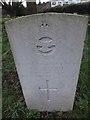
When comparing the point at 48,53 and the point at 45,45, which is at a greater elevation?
the point at 45,45

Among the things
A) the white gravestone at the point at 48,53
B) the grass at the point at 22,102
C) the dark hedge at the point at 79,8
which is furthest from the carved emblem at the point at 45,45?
the dark hedge at the point at 79,8

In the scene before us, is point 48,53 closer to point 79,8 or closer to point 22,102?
point 22,102

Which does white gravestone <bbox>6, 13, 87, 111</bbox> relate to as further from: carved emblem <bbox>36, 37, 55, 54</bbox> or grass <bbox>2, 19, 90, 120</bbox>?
grass <bbox>2, 19, 90, 120</bbox>

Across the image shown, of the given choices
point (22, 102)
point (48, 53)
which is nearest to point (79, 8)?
point (22, 102)

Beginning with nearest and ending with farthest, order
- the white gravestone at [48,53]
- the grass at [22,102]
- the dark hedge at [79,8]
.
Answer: the white gravestone at [48,53]
the grass at [22,102]
the dark hedge at [79,8]

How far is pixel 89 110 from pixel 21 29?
1.55m

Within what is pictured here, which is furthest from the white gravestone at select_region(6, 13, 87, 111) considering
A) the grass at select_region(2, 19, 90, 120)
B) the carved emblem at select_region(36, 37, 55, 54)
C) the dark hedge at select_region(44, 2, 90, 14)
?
the dark hedge at select_region(44, 2, 90, 14)

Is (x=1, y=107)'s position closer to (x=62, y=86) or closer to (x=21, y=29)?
(x=62, y=86)

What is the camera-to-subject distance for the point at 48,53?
2637 millimetres

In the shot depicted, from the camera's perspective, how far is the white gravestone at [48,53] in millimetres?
2459

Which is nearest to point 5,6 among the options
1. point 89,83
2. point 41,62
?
point 89,83

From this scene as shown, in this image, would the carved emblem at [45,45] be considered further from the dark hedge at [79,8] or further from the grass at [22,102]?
the dark hedge at [79,8]

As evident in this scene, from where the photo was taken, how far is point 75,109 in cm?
326

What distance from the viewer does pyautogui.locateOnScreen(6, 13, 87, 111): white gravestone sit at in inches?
96.8
